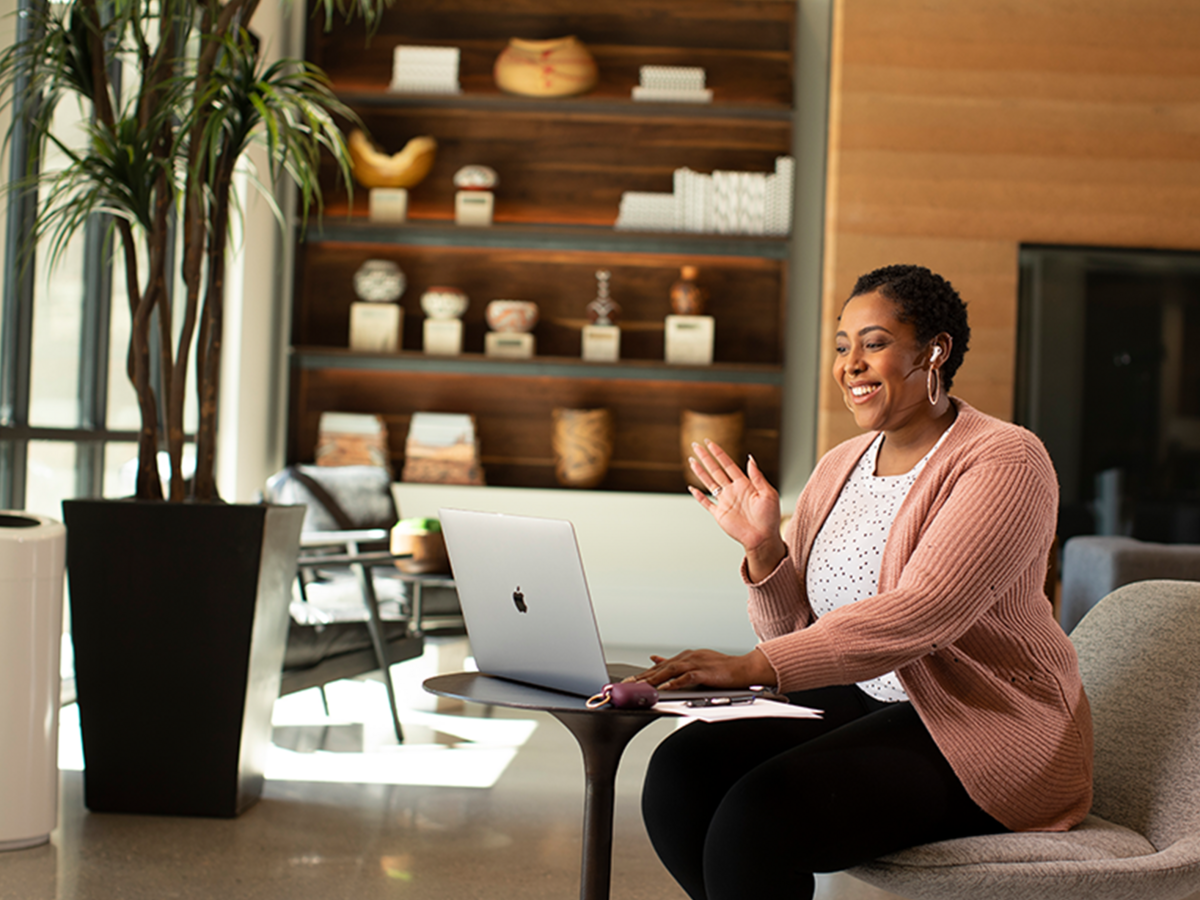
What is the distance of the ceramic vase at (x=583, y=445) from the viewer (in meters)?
5.39

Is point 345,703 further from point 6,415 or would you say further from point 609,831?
point 609,831

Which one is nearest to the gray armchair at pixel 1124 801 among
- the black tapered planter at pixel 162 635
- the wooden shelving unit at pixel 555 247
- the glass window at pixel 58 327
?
the black tapered planter at pixel 162 635

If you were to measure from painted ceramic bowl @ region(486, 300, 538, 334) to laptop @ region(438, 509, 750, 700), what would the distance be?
402 cm

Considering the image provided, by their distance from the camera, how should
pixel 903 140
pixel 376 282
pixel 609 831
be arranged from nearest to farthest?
pixel 609 831 → pixel 903 140 → pixel 376 282

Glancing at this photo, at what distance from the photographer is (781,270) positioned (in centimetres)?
564

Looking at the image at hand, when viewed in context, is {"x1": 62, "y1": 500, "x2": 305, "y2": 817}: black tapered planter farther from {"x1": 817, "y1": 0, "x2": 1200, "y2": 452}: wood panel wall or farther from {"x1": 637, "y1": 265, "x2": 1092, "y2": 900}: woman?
{"x1": 817, "y1": 0, "x2": 1200, "y2": 452}: wood panel wall

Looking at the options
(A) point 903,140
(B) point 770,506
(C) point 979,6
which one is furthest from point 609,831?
(C) point 979,6

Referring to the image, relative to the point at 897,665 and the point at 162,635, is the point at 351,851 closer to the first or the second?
the point at 162,635

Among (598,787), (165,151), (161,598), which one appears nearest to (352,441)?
(165,151)

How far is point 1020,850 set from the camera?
56.5 inches

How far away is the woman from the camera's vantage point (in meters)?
1.42

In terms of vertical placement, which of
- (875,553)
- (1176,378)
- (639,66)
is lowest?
(875,553)

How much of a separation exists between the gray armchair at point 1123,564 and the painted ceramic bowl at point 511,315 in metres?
2.91

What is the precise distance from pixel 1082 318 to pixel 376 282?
3098mm
